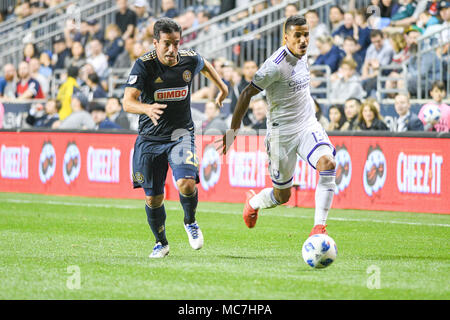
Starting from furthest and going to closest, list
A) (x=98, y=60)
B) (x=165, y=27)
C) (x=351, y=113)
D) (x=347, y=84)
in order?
(x=98, y=60)
(x=347, y=84)
(x=351, y=113)
(x=165, y=27)

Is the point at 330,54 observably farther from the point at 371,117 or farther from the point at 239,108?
the point at 239,108

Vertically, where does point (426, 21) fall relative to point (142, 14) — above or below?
below

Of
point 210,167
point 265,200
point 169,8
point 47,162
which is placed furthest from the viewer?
A: point 169,8

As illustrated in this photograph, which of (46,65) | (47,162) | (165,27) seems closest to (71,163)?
(47,162)

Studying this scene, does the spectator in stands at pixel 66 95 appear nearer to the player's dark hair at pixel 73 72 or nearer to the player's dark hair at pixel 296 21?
the player's dark hair at pixel 73 72

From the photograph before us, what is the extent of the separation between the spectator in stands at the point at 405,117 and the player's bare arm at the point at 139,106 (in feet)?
25.1

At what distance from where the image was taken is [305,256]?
27.9 ft

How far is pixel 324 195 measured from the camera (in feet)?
30.0

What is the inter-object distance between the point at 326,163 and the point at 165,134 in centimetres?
180

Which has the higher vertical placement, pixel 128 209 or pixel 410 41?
pixel 410 41

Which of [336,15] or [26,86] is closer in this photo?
[336,15]
